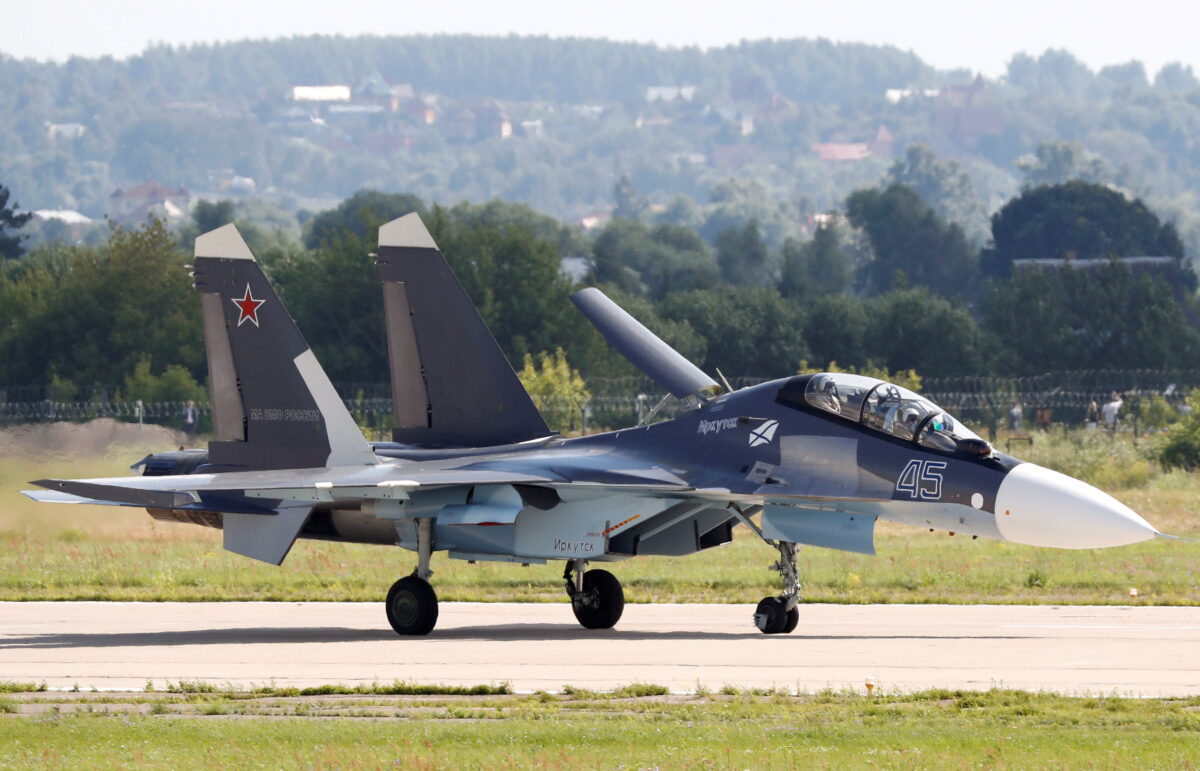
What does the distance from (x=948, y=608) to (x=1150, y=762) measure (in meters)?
11.6

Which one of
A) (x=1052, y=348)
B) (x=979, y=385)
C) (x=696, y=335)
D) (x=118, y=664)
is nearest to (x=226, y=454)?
(x=118, y=664)

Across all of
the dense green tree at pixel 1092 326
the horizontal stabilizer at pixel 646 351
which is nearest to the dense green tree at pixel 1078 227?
the dense green tree at pixel 1092 326

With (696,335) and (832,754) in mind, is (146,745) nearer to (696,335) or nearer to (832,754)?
(832,754)

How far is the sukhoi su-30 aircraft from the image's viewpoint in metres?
19.5

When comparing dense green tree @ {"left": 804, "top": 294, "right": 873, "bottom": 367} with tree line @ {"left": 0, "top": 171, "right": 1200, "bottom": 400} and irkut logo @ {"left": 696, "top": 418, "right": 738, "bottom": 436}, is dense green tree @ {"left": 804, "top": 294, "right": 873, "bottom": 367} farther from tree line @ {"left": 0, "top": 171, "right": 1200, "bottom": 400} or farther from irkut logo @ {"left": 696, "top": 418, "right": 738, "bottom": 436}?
irkut logo @ {"left": 696, "top": 418, "right": 738, "bottom": 436}

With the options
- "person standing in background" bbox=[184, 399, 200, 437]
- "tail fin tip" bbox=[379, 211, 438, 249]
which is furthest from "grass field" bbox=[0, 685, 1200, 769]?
"person standing in background" bbox=[184, 399, 200, 437]

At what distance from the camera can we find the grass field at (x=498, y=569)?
86.6ft

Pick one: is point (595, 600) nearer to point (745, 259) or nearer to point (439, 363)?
point (439, 363)

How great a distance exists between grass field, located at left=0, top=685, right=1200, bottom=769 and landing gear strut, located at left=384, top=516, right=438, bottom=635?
519cm

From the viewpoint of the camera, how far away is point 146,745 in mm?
13453

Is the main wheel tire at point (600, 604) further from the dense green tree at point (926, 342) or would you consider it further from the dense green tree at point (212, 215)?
the dense green tree at point (212, 215)

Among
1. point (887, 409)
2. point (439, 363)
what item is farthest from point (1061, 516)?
point (439, 363)

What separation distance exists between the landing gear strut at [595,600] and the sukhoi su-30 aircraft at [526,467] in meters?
0.03

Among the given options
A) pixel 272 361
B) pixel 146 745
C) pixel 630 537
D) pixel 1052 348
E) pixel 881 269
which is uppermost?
pixel 881 269
